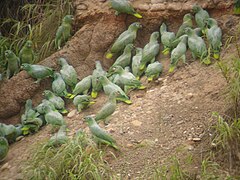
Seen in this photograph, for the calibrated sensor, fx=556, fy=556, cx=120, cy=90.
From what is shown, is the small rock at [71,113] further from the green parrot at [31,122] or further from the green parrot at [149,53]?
the green parrot at [149,53]

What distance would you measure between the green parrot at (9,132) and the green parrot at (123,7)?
5.61 feet

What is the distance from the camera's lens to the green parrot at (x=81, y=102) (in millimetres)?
5441

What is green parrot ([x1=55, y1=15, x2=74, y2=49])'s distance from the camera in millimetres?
6285

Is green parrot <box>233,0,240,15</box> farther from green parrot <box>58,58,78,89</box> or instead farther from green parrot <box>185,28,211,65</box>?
green parrot <box>58,58,78,89</box>

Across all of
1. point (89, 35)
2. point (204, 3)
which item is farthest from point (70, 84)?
point (204, 3)

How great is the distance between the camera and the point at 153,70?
5445 millimetres

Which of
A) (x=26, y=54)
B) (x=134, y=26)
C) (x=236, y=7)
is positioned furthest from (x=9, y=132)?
(x=236, y=7)

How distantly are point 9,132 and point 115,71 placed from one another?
3.96 ft

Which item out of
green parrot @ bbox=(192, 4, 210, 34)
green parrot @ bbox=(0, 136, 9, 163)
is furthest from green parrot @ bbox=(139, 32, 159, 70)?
green parrot @ bbox=(0, 136, 9, 163)

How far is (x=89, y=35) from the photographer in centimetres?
627

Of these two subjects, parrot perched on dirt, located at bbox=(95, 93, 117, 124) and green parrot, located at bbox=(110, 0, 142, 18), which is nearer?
parrot perched on dirt, located at bbox=(95, 93, 117, 124)

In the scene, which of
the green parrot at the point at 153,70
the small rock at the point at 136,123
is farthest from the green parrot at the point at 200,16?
the small rock at the point at 136,123

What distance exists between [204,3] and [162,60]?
2.52ft

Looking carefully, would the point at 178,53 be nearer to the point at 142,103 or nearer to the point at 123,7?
the point at 142,103
